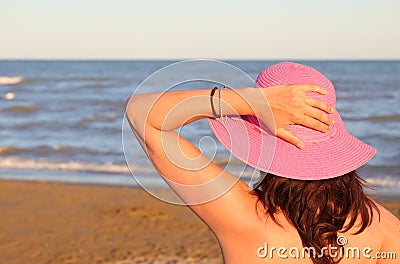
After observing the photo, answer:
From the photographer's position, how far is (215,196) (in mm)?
1479

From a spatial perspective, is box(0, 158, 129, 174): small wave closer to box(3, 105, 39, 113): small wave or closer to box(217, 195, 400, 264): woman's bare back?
box(3, 105, 39, 113): small wave

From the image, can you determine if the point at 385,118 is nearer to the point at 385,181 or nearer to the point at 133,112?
the point at 385,181

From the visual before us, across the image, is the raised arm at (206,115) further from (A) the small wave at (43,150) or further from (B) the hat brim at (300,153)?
(A) the small wave at (43,150)

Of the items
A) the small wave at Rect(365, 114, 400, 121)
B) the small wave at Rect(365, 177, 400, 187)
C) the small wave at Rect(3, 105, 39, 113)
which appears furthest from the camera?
the small wave at Rect(3, 105, 39, 113)

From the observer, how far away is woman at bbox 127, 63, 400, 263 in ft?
4.88

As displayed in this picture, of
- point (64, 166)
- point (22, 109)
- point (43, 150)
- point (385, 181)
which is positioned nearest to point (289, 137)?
point (385, 181)

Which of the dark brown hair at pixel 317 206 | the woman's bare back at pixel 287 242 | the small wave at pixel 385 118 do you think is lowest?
the small wave at pixel 385 118

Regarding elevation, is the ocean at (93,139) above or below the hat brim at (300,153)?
below

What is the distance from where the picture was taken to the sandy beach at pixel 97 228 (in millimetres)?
5992

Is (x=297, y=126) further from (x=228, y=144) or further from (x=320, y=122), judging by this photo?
(x=228, y=144)

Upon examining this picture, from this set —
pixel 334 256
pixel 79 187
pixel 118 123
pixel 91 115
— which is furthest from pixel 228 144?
pixel 91 115

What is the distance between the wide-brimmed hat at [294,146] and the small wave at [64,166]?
8.11 meters

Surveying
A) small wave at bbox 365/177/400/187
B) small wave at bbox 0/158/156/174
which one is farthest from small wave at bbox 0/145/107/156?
small wave at bbox 365/177/400/187

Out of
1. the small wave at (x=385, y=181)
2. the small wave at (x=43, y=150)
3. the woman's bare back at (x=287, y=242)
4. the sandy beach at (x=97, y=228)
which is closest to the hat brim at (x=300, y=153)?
the woman's bare back at (x=287, y=242)
